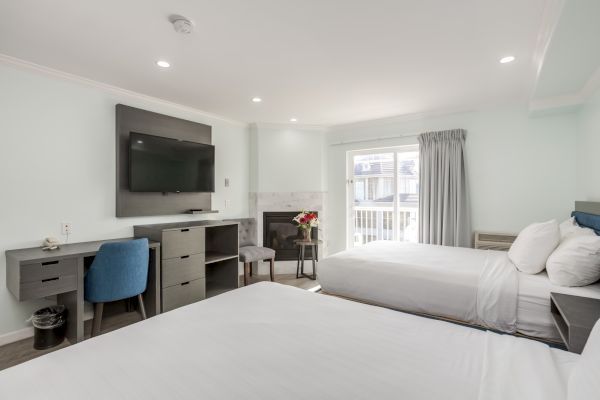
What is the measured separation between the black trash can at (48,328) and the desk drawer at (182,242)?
0.92 metres

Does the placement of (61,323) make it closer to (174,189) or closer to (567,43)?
(174,189)

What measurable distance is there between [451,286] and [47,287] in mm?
3074

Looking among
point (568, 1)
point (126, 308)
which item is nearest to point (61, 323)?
point (126, 308)

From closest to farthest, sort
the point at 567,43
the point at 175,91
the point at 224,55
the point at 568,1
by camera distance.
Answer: the point at 568,1 < the point at 567,43 < the point at 224,55 < the point at 175,91

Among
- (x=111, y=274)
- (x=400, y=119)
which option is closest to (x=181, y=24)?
(x=111, y=274)

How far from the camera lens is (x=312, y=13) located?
5.93ft

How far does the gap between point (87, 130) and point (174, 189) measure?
3.33 feet

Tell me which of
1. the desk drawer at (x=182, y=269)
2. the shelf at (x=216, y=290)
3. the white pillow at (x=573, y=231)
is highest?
the white pillow at (x=573, y=231)

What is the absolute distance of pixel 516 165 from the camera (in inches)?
137

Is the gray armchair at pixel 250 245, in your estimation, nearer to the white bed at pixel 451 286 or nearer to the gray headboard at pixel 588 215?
the white bed at pixel 451 286

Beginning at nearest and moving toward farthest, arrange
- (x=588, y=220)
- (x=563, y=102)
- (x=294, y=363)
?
1. (x=294, y=363)
2. (x=588, y=220)
3. (x=563, y=102)

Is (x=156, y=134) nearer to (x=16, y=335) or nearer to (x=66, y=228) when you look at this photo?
(x=66, y=228)

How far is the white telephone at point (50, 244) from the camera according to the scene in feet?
8.06

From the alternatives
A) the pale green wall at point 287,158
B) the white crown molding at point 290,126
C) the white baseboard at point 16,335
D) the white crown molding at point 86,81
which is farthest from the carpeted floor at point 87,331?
the white crown molding at point 290,126
